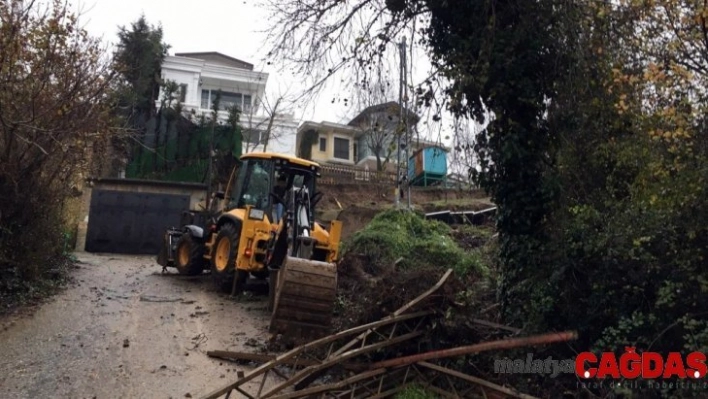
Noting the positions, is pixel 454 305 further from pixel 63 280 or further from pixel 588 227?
pixel 63 280

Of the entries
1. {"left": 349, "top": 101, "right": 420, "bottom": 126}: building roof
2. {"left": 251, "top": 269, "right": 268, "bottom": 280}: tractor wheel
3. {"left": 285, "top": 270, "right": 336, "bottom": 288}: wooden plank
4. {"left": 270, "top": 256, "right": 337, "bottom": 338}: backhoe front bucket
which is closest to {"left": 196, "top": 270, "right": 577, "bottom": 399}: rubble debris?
{"left": 270, "top": 256, "right": 337, "bottom": 338}: backhoe front bucket

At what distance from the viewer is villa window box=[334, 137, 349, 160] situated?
39.9 meters

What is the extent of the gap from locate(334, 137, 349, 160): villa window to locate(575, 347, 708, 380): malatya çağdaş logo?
34.6 m

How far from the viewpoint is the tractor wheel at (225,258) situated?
10.8 meters

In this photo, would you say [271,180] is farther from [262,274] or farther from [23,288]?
[23,288]

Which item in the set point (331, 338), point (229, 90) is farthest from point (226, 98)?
point (331, 338)

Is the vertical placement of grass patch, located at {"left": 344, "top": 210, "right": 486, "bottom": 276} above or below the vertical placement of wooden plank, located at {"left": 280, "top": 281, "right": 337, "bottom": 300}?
above

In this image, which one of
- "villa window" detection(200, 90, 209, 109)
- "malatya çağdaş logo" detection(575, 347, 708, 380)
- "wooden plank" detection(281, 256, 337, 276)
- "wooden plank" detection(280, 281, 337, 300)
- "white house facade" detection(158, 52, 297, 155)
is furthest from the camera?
"villa window" detection(200, 90, 209, 109)

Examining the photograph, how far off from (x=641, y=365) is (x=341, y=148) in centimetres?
3566

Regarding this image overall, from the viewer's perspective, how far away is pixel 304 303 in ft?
24.0

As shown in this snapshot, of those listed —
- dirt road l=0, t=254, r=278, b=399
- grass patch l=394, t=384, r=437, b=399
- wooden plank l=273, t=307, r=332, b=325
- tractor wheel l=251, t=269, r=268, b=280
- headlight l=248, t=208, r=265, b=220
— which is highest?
headlight l=248, t=208, r=265, b=220

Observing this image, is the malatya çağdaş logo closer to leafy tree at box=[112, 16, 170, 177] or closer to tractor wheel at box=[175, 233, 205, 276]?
tractor wheel at box=[175, 233, 205, 276]

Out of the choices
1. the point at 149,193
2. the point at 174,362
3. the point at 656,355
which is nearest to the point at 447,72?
the point at 656,355

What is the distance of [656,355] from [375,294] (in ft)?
9.48
